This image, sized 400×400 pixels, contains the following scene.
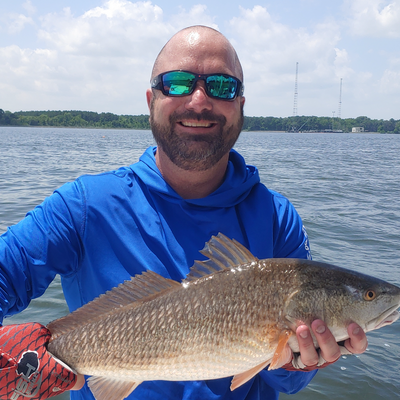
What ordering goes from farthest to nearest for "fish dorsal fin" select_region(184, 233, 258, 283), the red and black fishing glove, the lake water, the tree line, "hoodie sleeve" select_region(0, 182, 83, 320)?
the tree line
the lake water
"fish dorsal fin" select_region(184, 233, 258, 283)
"hoodie sleeve" select_region(0, 182, 83, 320)
the red and black fishing glove

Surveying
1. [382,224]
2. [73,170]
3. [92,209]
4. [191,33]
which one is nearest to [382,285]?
[92,209]

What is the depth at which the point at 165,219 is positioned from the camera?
2.69 m

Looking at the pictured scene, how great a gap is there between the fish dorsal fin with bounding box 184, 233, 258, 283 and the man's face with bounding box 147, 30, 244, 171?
74cm

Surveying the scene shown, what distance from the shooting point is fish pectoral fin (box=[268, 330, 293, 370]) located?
2090mm

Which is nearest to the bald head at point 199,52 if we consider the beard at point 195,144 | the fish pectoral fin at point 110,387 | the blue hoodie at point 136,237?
the beard at point 195,144

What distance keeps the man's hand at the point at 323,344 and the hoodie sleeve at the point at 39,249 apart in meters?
1.42

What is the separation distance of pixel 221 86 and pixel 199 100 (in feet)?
0.67

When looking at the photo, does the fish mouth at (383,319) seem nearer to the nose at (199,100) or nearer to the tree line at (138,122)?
the nose at (199,100)

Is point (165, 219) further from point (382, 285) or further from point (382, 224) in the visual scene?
point (382, 224)

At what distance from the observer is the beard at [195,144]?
2.83m

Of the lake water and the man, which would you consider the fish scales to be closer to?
the man

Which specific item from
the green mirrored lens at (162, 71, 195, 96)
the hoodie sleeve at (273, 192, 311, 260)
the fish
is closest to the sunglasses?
the green mirrored lens at (162, 71, 195, 96)

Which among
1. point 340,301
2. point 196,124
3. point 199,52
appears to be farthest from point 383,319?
point 199,52

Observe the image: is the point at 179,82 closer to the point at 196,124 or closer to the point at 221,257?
the point at 196,124
